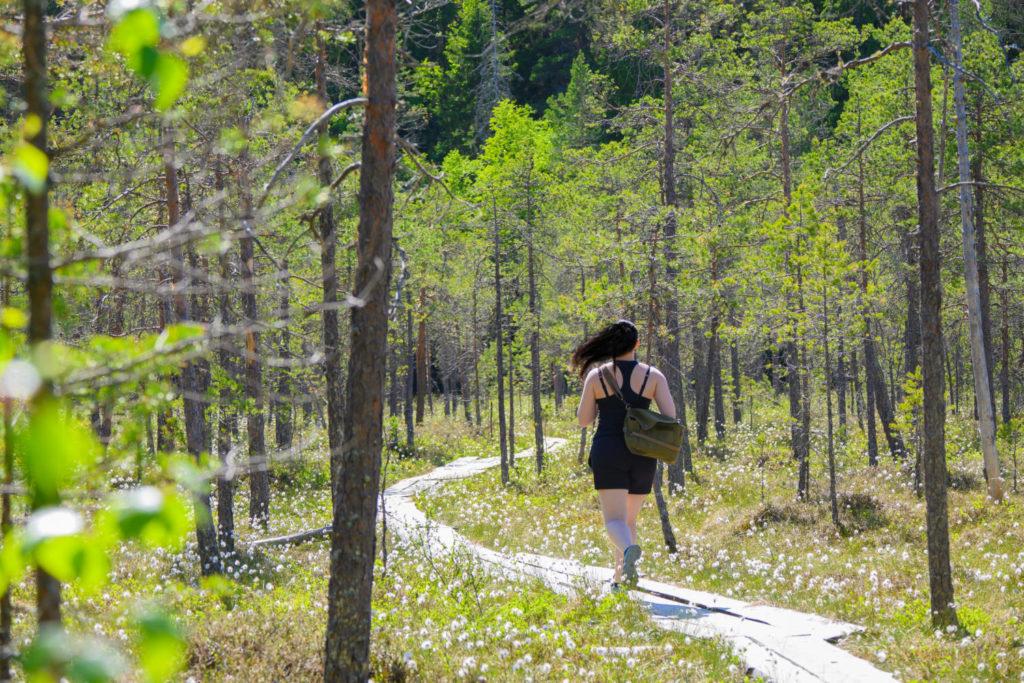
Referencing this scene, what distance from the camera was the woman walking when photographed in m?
8.19

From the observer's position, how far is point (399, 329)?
61.0 feet

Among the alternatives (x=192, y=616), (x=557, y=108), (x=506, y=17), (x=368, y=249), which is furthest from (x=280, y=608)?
(x=506, y=17)

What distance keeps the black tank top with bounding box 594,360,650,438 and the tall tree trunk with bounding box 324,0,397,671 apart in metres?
2.88

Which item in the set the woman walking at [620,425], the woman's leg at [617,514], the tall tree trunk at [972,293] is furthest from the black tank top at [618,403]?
the tall tree trunk at [972,293]

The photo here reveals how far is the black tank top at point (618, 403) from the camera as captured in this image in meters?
8.28

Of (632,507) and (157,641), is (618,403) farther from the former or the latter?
(157,641)

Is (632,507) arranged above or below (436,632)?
above

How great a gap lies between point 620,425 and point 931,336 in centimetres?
285

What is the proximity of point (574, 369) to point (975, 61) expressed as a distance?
15966 millimetres

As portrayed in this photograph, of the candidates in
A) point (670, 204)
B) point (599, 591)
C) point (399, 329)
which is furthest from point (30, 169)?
point (399, 329)

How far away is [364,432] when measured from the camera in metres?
5.97

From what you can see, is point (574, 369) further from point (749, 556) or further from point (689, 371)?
point (689, 371)

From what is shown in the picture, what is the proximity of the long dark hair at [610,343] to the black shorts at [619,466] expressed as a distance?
0.76 m

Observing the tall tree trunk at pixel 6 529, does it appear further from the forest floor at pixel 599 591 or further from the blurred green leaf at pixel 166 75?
the blurred green leaf at pixel 166 75
